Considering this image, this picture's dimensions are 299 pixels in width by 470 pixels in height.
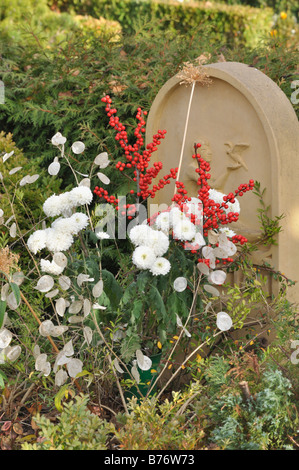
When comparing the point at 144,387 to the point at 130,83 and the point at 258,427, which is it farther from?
the point at 130,83

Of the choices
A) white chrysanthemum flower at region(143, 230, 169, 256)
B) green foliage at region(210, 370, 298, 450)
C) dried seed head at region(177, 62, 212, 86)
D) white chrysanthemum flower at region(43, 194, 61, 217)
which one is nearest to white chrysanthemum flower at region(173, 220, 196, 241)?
white chrysanthemum flower at region(143, 230, 169, 256)

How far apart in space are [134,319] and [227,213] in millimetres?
627

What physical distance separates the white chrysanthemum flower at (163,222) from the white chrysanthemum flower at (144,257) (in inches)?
5.9

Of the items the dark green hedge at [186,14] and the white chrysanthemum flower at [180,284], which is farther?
the dark green hedge at [186,14]

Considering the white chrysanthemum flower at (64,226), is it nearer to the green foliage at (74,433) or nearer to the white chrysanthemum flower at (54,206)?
the white chrysanthemum flower at (54,206)

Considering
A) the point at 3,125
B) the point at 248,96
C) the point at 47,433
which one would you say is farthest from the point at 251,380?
the point at 3,125

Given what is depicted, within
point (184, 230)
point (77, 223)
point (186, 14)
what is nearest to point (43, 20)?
point (186, 14)

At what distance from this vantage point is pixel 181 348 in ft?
8.63

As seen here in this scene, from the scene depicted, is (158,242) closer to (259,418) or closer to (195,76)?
(259,418)

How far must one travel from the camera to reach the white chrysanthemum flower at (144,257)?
2.11 metres

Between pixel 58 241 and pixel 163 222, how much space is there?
1.37 ft

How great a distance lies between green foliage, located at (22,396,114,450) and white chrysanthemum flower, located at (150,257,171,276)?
1.69ft

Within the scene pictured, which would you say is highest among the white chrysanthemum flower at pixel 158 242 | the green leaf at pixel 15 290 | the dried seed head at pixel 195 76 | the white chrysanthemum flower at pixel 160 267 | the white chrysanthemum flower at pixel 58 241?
the dried seed head at pixel 195 76

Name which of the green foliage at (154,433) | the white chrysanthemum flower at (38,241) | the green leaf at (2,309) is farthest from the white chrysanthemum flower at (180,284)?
the green leaf at (2,309)
